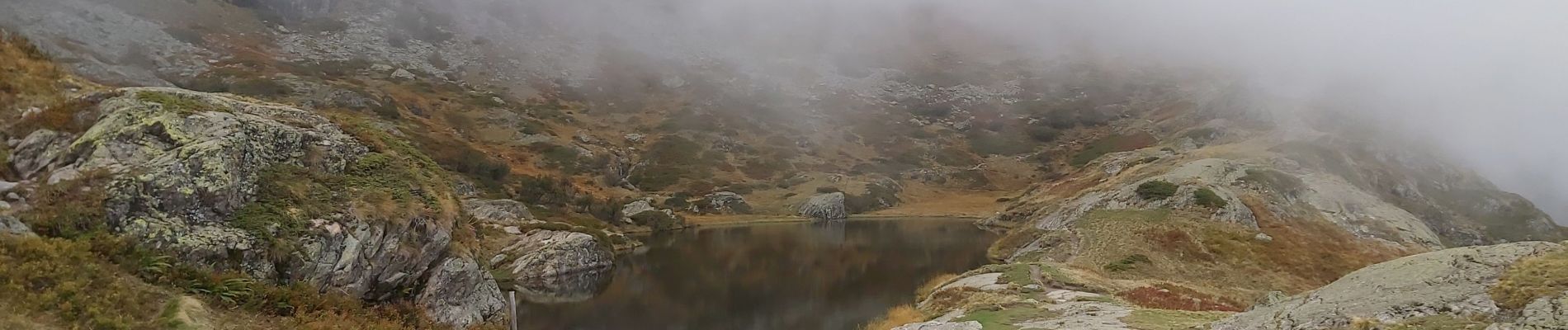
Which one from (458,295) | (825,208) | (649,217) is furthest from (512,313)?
(825,208)

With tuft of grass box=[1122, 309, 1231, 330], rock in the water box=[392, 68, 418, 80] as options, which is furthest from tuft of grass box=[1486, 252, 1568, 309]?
rock in the water box=[392, 68, 418, 80]

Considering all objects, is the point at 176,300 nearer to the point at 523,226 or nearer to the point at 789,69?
the point at 523,226

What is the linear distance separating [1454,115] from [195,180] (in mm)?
144143

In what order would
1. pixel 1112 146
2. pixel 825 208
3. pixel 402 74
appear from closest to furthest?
pixel 825 208 < pixel 402 74 < pixel 1112 146

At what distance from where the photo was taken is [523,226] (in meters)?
59.3

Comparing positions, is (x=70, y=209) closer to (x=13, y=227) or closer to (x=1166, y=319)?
(x=13, y=227)

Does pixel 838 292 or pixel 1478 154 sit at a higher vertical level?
pixel 1478 154

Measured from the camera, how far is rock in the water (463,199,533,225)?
203 ft

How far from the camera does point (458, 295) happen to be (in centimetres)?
1825

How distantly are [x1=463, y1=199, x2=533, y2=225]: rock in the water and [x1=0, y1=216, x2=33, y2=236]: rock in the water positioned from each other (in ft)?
168

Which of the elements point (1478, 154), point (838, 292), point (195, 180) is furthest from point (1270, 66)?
point (195, 180)

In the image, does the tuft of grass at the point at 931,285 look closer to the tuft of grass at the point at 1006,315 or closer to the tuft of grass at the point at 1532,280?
the tuft of grass at the point at 1006,315

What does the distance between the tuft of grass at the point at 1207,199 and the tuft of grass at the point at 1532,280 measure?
51.4 meters

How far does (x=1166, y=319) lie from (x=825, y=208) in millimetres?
81474
